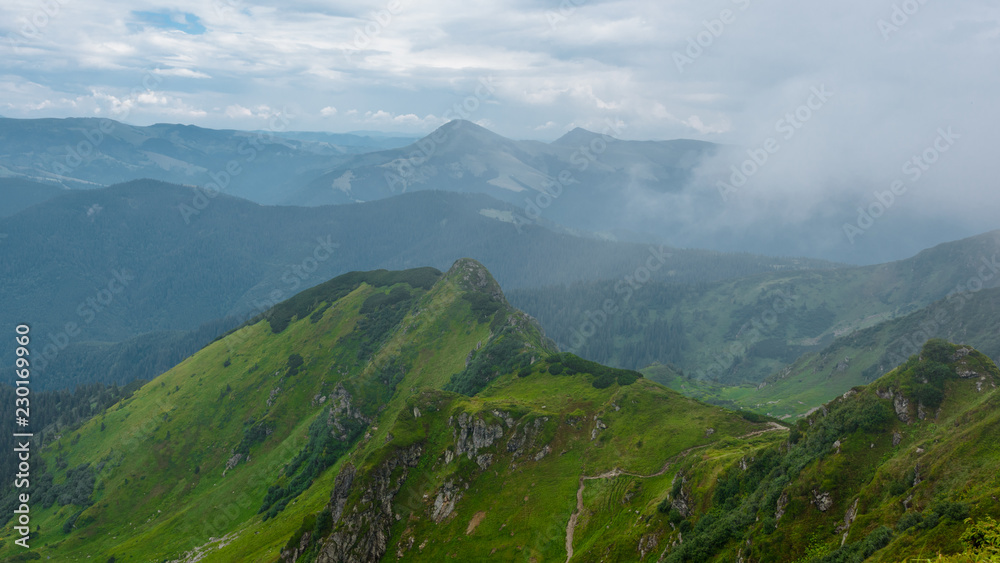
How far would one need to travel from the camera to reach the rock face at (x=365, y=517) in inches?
3644

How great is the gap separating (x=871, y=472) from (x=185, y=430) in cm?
20959

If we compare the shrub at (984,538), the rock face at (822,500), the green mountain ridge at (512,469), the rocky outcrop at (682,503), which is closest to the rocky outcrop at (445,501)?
the green mountain ridge at (512,469)

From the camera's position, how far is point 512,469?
103625mm

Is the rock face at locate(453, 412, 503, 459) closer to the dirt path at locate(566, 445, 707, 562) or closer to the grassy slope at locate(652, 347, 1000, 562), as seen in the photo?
the dirt path at locate(566, 445, 707, 562)

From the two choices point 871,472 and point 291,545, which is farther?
point 291,545

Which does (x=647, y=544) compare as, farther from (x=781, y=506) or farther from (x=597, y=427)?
(x=597, y=427)

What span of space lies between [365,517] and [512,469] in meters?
28.7

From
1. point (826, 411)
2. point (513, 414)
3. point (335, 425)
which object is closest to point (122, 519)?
point (335, 425)

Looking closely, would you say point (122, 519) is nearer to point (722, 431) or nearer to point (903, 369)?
point (722, 431)

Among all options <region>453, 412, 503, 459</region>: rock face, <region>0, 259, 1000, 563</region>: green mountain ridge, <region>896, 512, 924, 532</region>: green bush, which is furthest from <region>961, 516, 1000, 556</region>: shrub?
<region>453, 412, 503, 459</region>: rock face

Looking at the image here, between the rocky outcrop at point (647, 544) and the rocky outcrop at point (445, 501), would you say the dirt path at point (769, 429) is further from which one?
the rocky outcrop at point (445, 501)

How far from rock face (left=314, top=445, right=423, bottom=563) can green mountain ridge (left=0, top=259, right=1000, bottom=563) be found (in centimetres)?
36

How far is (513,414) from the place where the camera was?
111250 mm

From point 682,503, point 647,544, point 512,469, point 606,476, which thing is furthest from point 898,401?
point 512,469
